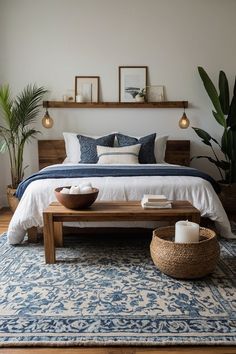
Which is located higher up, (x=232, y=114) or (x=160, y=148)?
(x=232, y=114)

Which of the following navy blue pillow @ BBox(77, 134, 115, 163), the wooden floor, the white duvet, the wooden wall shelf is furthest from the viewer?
the wooden wall shelf

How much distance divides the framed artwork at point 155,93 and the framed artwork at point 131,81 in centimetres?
10

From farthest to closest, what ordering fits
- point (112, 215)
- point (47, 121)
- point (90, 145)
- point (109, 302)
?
point (47, 121) → point (90, 145) → point (112, 215) → point (109, 302)

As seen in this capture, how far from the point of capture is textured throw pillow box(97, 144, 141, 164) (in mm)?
3848

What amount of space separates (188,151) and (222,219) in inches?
76.6

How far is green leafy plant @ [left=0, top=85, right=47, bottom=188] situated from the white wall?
0.19 m

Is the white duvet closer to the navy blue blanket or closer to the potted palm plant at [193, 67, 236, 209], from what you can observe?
the navy blue blanket

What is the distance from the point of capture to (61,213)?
2.44m

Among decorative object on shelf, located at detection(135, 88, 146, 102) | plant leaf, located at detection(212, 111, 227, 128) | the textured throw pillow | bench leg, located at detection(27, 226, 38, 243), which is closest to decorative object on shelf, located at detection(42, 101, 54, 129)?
the textured throw pillow

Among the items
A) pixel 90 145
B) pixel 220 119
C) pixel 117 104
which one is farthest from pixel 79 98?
pixel 220 119

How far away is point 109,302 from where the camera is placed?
1.97 meters

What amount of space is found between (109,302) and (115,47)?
Result: 12.2 feet

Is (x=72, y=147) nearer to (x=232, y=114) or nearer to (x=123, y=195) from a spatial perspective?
(x=123, y=195)

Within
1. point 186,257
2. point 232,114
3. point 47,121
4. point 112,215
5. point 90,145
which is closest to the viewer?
point 186,257
